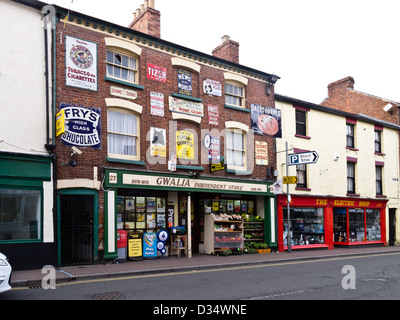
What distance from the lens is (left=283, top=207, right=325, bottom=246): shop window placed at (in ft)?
64.9

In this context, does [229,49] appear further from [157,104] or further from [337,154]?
[337,154]

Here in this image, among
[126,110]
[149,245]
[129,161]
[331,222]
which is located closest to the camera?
[129,161]

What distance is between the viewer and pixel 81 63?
13.4m

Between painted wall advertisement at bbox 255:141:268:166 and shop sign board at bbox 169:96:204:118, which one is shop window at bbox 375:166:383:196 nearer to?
painted wall advertisement at bbox 255:141:268:166

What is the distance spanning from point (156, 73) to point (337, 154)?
12.0 metres

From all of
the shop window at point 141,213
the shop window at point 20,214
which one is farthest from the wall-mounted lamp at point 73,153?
the shop window at point 141,213

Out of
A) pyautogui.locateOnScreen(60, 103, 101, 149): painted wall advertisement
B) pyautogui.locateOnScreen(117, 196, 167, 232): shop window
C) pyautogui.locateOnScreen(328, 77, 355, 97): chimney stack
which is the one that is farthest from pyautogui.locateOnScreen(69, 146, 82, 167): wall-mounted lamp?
pyautogui.locateOnScreen(328, 77, 355, 97): chimney stack

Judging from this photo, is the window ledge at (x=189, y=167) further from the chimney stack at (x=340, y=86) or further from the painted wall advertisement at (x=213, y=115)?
the chimney stack at (x=340, y=86)

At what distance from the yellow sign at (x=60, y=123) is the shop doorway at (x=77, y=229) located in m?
2.18

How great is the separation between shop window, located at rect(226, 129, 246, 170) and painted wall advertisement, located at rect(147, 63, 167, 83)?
4030 mm

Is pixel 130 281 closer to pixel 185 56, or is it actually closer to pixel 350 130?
pixel 185 56

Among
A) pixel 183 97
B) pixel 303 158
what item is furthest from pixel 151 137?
pixel 303 158

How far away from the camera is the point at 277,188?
1838 centimetres

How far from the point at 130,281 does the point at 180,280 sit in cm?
131
